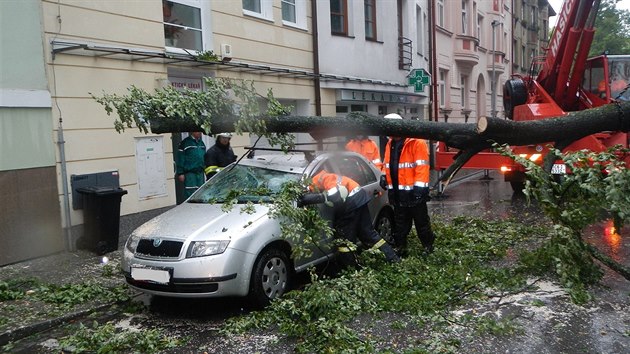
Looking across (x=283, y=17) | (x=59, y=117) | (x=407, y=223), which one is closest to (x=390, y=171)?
(x=407, y=223)

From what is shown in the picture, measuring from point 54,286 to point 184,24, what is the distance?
18.5ft

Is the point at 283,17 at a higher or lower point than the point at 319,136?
higher

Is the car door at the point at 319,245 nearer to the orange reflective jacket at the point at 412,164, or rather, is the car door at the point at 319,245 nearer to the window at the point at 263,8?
the orange reflective jacket at the point at 412,164

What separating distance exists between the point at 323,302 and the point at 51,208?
4685 millimetres

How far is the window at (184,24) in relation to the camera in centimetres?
990

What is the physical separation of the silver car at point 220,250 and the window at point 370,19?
11122mm

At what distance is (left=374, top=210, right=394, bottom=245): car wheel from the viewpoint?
7.41 metres

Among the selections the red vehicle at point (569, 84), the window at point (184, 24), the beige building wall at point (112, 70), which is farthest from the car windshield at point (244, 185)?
the red vehicle at point (569, 84)

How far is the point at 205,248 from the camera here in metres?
5.05

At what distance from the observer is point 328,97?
13984 millimetres

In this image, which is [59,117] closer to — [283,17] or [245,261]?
[245,261]

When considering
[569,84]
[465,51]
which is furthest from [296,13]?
[465,51]

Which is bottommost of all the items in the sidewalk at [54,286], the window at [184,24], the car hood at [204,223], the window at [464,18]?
the sidewalk at [54,286]

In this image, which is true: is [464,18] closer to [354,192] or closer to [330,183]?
[354,192]
